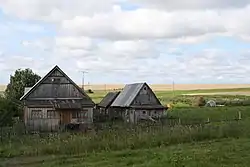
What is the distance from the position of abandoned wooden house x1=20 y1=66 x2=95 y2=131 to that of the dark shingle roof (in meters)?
8.23

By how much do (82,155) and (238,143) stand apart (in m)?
7.91

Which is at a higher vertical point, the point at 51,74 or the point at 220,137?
the point at 51,74

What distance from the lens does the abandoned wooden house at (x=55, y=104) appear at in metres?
42.4

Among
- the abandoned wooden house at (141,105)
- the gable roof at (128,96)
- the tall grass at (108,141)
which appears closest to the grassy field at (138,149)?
the tall grass at (108,141)

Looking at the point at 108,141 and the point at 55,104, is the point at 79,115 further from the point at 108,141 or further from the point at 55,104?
the point at 108,141

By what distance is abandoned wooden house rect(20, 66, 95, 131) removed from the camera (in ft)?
139

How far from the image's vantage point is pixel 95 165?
15.8m

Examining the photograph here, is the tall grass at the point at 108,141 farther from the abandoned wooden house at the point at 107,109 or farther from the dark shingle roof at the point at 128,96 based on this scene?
the abandoned wooden house at the point at 107,109

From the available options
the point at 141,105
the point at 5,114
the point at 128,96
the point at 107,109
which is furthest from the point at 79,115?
the point at 107,109

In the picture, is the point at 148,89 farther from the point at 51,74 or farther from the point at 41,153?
the point at 41,153

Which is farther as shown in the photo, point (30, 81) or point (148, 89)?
point (30, 81)

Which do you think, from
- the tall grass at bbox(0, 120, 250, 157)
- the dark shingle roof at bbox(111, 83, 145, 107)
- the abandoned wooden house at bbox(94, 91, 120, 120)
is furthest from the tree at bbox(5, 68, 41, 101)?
the tall grass at bbox(0, 120, 250, 157)

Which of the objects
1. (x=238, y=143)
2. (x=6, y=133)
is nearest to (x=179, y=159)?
(x=238, y=143)

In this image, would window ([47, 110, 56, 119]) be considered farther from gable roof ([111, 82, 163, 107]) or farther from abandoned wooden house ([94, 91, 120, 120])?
abandoned wooden house ([94, 91, 120, 120])
